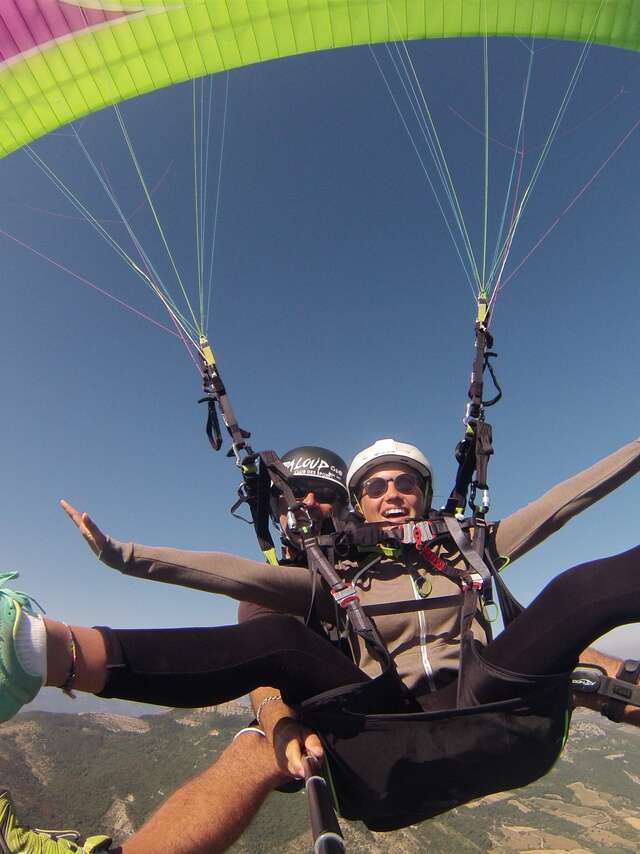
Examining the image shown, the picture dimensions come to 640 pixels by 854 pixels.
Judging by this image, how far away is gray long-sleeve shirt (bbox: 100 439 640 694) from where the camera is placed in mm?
2121

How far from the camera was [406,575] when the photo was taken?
8.74 feet

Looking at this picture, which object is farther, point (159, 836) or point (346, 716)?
point (159, 836)

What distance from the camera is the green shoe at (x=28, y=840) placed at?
1.92 m

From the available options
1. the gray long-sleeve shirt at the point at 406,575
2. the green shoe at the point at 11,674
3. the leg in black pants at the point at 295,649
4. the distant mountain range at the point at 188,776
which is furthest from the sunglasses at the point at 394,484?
the distant mountain range at the point at 188,776

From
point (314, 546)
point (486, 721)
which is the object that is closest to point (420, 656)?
point (486, 721)

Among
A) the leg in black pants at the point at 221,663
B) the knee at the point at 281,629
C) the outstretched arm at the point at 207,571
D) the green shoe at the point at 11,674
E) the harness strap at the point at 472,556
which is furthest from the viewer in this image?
the harness strap at the point at 472,556

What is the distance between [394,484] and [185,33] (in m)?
5.03

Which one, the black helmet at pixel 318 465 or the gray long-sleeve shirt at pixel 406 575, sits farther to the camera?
the black helmet at pixel 318 465

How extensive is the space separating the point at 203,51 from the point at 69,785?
415ft

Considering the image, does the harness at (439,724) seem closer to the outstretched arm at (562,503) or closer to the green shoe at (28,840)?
the outstretched arm at (562,503)

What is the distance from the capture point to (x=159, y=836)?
2.49m

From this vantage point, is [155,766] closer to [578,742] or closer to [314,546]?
[314,546]

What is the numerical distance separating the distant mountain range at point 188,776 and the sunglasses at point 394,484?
95441 millimetres

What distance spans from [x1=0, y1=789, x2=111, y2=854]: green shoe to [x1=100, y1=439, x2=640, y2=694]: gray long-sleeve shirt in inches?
40.3
